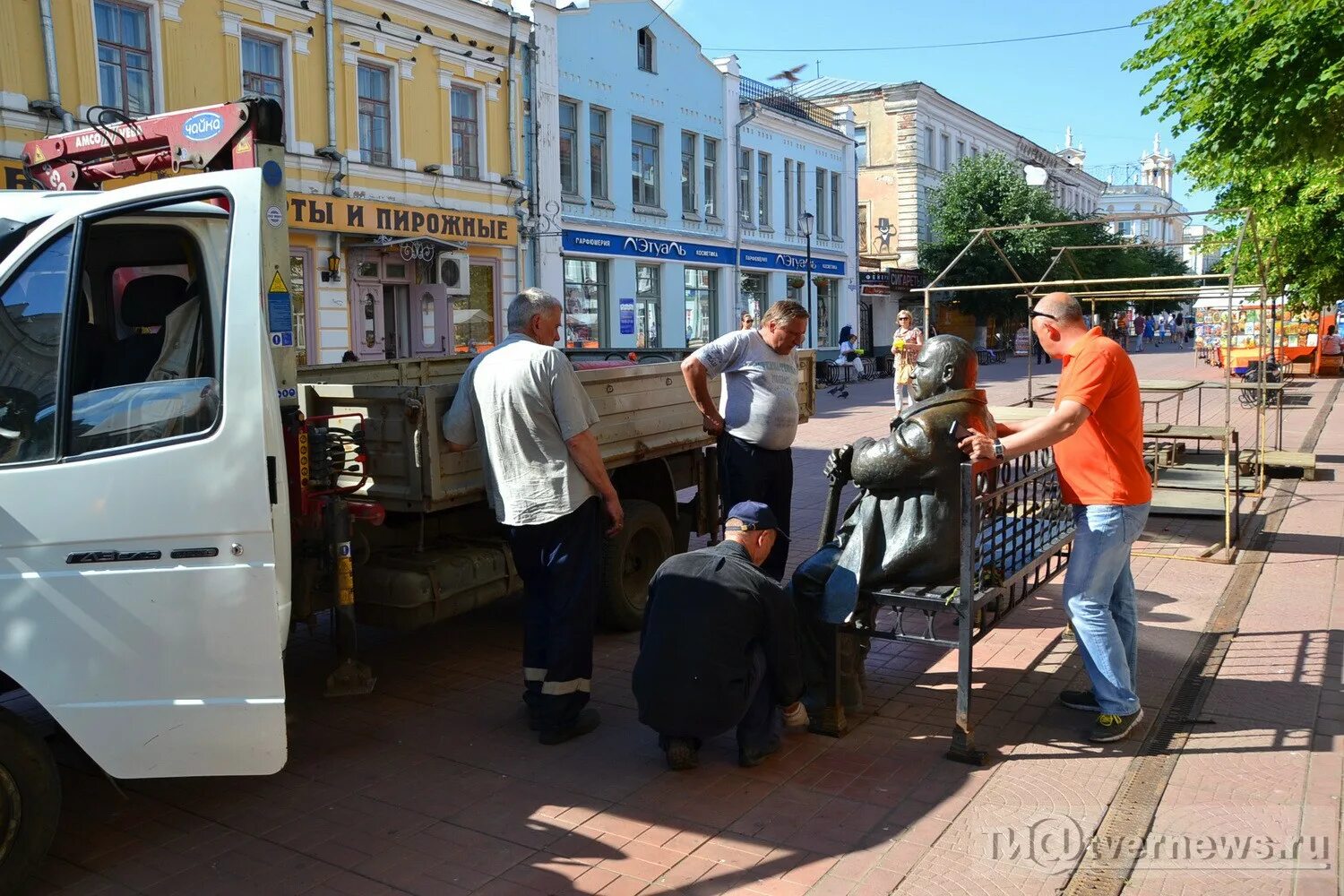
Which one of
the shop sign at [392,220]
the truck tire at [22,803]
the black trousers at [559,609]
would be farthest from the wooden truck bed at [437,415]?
the shop sign at [392,220]

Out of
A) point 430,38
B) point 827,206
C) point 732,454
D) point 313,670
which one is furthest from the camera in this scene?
point 827,206

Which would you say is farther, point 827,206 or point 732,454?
point 827,206

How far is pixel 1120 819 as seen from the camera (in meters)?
3.97

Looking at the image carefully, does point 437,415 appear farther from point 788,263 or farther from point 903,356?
point 788,263

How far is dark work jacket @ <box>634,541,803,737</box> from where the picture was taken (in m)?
4.27

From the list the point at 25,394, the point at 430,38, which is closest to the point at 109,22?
the point at 430,38

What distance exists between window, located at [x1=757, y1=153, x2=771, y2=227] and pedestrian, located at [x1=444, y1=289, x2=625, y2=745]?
88.3 feet

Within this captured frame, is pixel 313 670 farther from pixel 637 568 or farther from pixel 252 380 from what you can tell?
pixel 252 380

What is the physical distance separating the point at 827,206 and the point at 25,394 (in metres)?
33.4

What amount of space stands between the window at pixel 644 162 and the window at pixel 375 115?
7.54 m

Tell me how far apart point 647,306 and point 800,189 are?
9.23 metres

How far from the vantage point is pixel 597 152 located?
2452cm

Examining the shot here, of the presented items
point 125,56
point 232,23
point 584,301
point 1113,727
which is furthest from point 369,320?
point 1113,727

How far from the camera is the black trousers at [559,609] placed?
478 cm
